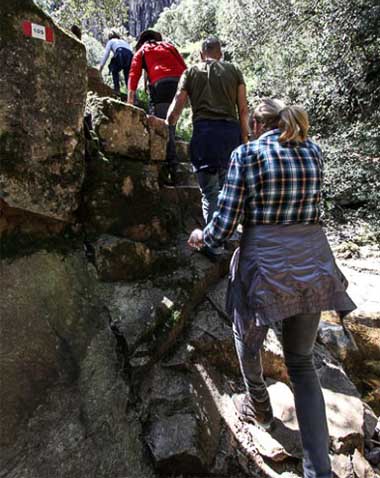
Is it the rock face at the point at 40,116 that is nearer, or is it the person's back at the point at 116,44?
the rock face at the point at 40,116

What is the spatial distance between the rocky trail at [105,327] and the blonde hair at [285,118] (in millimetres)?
1423

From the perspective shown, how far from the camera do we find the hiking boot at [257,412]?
2.09 m

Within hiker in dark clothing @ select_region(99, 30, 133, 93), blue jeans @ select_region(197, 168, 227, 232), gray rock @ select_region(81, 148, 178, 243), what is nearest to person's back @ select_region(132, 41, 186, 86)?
gray rock @ select_region(81, 148, 178, 243)

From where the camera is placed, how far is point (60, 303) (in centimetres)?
223

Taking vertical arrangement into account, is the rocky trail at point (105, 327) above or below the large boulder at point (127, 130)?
below

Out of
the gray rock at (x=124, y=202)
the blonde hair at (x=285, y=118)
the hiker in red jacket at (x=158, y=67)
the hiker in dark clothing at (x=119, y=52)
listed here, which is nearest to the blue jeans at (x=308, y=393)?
the blonde hair at (x=285, y=118)

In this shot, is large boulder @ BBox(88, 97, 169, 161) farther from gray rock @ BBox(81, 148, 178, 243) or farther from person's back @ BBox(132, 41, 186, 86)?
person's back @ BBox(132, 41, 186, 86)

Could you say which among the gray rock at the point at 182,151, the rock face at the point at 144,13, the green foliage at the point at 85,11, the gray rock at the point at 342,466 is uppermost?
the rock face at the point at 144,13

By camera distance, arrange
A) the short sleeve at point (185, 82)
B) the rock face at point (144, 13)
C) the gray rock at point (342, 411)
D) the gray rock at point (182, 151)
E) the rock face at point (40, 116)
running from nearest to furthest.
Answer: the rock face at point (40, 116) → the gray rock at point (342, 411) → the short sleeve at point (185, 82) → the gray rock at point (182, 151) → the rock face at point (144, 13)

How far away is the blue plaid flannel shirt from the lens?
1582mm

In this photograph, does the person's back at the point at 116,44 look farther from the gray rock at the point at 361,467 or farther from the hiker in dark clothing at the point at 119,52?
the gray rock at the point at 361,467

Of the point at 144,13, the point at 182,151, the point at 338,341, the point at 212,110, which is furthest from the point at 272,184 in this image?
the point at 144,13

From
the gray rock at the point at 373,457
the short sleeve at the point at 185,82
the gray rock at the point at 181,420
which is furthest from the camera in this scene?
the short sleeve at the point at 185,82

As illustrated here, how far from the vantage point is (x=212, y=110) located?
2.70 m
